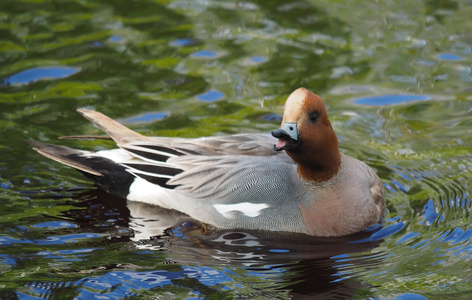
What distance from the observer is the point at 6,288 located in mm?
5801

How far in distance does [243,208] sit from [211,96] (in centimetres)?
256

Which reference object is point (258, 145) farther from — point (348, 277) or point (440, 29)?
point (440, 29)

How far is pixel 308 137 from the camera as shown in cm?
652

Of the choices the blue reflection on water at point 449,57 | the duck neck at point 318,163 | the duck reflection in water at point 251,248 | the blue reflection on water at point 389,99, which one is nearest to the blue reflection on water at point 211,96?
the blue reflection on water at point 389,99

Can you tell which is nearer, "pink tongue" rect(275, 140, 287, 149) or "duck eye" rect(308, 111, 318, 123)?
"pink tongue" rect(275, 140, 287, 149)

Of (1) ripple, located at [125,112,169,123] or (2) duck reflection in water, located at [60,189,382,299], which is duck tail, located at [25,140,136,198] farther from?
(1) ripple, located at [125,112,169,123]

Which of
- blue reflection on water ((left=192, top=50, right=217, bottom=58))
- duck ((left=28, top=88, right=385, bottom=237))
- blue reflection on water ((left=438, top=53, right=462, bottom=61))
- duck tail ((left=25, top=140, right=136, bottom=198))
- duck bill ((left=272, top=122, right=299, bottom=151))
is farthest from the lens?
blue reflection on water ((left=192, top=50, right=217, bottom=58))

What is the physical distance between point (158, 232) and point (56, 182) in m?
1.36

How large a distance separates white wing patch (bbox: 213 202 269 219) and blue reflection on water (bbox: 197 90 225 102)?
234 cm

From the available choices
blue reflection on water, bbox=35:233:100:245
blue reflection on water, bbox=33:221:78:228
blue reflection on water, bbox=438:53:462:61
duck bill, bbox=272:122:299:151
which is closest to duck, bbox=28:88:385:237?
duck bill, bbox=272:122:299:151

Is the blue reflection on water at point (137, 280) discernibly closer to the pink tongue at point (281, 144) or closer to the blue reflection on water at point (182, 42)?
the pink tongue at point (281, 144)

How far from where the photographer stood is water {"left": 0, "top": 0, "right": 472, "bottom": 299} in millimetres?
6078

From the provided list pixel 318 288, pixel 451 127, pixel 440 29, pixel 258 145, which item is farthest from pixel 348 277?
pixel 440 29

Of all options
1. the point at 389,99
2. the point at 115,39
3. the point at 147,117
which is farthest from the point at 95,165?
the point at 389,99
